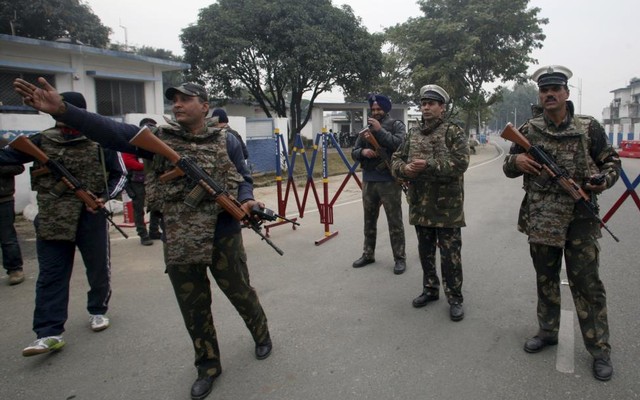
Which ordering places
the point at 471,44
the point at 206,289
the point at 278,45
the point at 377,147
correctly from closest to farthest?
the point at 206,289 → the point at 377,147 → the point at 278,45 → the point at 471,44

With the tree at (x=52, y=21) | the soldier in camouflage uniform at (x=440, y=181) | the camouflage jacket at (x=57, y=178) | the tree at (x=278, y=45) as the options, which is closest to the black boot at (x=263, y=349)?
the soldier in camouflage uniform at (x=440, y=181)

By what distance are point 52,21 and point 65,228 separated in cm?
2049

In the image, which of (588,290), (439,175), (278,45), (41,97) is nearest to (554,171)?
(588,290)

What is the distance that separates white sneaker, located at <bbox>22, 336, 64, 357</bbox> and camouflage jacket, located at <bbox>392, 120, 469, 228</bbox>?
276 cm

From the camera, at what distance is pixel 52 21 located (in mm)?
19250

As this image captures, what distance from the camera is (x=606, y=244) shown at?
5.55m

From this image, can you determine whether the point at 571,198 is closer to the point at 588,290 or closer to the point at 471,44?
the point at 588,290

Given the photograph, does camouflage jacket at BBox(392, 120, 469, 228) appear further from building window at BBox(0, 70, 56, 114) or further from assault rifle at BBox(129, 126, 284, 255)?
building window at BBox(0, 70, 56, 114)

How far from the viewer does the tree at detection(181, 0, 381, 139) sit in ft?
61.4

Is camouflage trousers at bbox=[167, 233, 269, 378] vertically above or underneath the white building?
underneath

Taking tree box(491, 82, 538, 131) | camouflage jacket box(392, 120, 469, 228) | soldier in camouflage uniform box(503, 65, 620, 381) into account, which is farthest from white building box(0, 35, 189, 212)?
tree box(491, 82, 538, 131)

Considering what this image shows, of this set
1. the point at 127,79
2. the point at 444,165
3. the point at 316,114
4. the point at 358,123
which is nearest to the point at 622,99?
the point at 358,123

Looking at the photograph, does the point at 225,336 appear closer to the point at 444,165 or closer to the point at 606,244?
the point at 444,165

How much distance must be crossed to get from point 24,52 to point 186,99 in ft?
41.8
